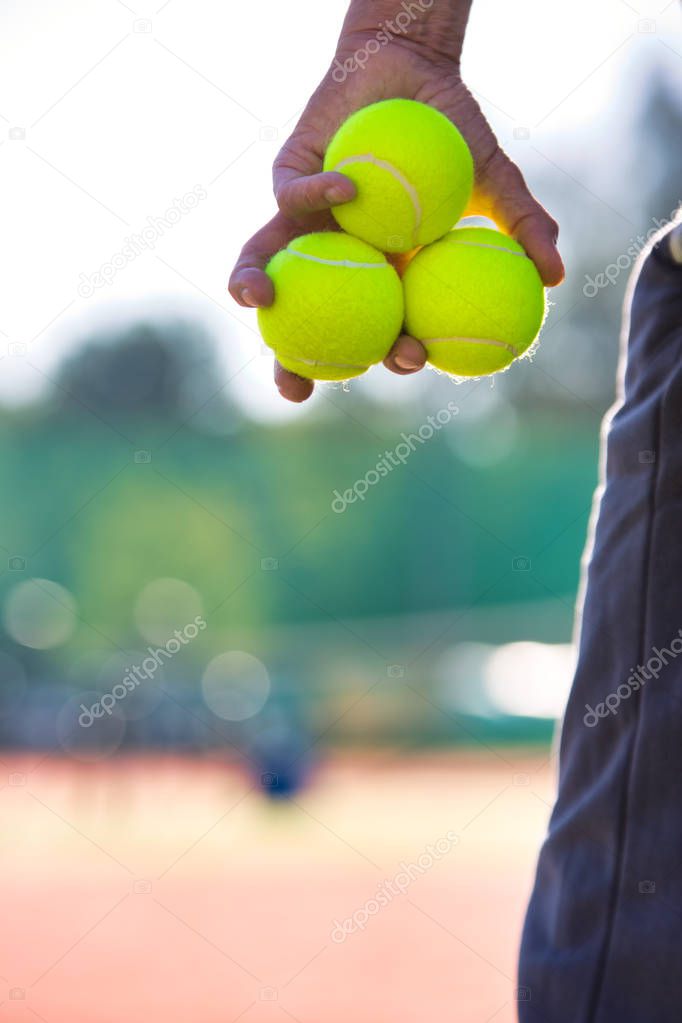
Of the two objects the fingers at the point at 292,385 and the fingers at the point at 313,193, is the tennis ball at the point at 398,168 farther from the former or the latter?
the fingers at the point at 292,385

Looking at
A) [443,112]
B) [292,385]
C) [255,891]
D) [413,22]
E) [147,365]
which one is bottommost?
[147,365]

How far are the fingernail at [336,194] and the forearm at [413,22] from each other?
31 centimetres

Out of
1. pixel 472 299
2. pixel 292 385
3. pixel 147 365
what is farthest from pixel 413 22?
pixel 147 365

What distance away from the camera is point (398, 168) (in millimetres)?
1559

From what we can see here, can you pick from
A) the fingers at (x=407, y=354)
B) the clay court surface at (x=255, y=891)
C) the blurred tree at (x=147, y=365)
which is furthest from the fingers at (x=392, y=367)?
the blurred tree at (x=147, y=365)

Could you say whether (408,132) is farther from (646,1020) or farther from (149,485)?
(149,485)

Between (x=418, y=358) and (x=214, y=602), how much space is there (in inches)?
413

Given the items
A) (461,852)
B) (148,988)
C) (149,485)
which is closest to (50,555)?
(149,485)

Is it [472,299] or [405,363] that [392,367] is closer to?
[405,363]

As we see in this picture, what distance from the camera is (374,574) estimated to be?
11.7 meters

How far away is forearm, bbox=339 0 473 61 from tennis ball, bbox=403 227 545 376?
272mm

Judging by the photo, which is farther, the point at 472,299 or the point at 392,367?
the point at 392,367

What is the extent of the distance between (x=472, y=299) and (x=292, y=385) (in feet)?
1.01

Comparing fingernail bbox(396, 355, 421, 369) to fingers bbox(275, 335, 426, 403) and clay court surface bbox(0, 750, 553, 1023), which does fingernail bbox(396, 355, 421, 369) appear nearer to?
fingers bbox(275, 335, 426, 403)
